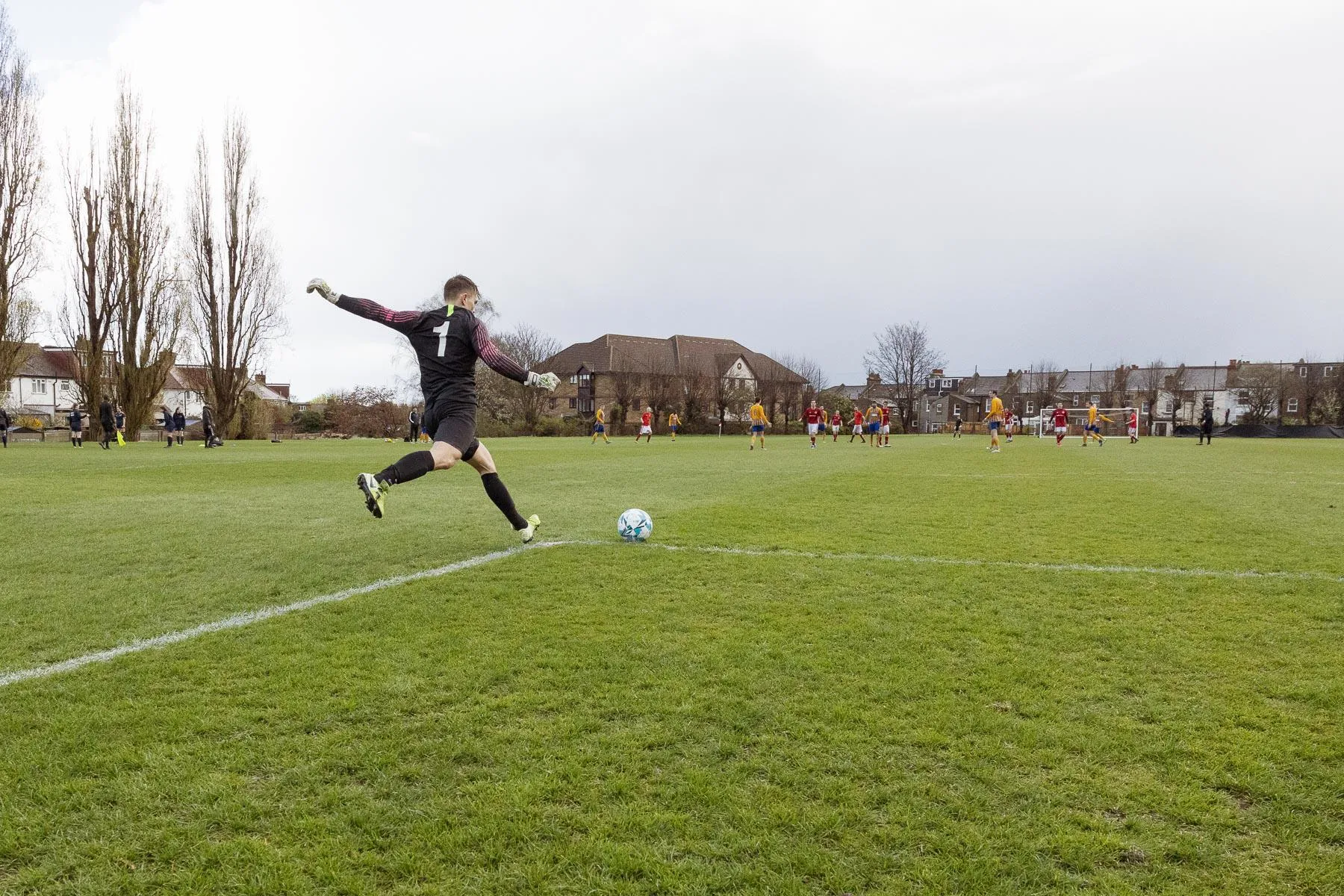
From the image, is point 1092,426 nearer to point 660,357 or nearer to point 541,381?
point 541,381

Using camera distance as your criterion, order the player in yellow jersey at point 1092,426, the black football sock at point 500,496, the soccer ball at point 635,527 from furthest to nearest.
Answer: the player in yellow jersey at point 1092,426
the soccer ball at point 635,527
the black football sock at point 500,496

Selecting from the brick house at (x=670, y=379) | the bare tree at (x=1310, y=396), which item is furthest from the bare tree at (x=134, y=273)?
the bare tree at (x=1310, y=396)

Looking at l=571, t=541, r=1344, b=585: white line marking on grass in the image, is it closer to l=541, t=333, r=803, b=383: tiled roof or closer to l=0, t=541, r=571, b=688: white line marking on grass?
l=0, t=541, r=571, b=688: white line marking on grass

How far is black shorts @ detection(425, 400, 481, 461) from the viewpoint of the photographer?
675cm

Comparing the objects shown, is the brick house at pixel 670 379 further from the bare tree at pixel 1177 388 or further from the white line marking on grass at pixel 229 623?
the white line marking on grass at pixel 229 623

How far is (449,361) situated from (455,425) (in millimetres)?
537

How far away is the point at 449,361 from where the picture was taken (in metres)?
6.81

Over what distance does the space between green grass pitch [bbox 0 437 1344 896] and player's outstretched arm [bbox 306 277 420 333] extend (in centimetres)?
201

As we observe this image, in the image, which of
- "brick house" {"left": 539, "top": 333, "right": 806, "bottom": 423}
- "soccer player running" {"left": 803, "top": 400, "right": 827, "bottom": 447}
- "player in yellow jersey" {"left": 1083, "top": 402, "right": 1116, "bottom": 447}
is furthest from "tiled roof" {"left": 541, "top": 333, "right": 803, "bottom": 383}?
"soccer player running" {"left": 803, "top": 400, "right": 827, "bottom": 447}

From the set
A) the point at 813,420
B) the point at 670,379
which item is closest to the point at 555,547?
the point at 813,420

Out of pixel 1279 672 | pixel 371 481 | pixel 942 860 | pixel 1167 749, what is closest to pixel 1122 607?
pixel 1279 672

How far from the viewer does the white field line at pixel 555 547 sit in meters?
4.03

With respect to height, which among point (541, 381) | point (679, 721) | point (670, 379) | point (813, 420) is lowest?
point (679, 721)

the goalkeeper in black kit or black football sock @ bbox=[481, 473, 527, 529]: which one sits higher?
the goalkeeper in black kit
